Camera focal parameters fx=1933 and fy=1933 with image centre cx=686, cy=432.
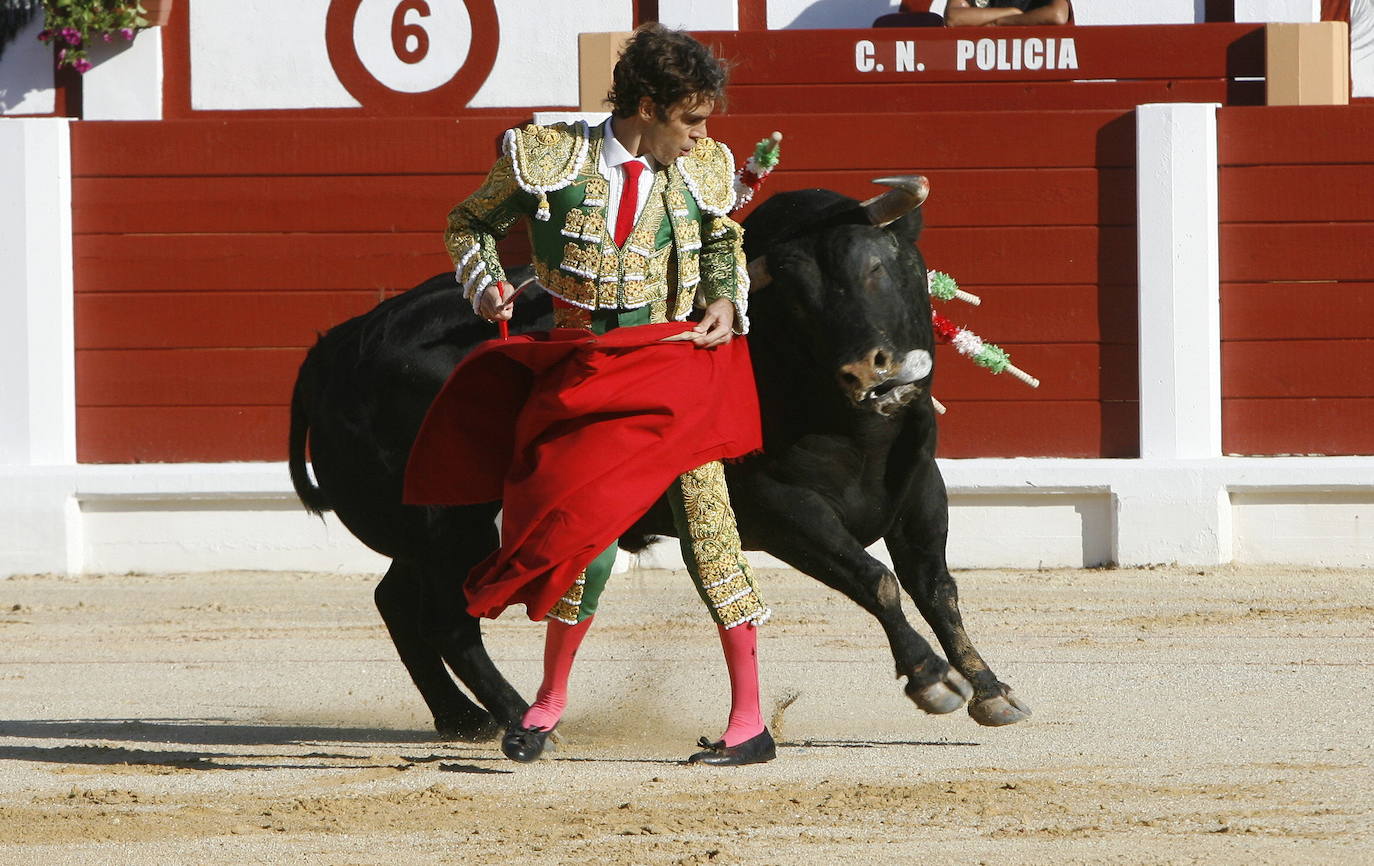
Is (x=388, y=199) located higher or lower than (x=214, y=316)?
higher

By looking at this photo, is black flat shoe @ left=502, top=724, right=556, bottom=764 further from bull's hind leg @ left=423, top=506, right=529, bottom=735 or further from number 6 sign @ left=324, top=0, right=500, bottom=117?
number 6 sign @ left=324, top=0, right=500, bottom=117

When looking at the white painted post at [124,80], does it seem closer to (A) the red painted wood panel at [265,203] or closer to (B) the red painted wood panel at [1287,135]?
(A) the red painted wood panel at [265,203]

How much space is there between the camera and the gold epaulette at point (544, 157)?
134 inches

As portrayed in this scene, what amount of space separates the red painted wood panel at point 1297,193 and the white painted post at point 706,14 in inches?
100

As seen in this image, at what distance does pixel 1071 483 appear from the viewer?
692 cm

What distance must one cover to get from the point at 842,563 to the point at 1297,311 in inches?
158

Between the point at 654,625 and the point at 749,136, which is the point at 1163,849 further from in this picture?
the point at 749,136

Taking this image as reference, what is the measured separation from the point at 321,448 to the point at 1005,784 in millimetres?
1683

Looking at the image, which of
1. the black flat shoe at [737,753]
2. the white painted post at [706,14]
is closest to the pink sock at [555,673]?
the black flat shoe at [737,753]

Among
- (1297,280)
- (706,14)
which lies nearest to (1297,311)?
(1297,280)

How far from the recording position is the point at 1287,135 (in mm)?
→ 7086

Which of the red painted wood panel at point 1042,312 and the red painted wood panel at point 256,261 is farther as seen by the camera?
the red painted wood panel at point 256,261

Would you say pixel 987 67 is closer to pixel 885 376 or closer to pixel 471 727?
pixel 885 376

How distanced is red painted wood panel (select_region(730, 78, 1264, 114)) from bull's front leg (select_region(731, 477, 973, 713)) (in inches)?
167
